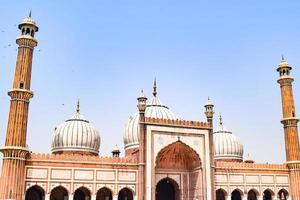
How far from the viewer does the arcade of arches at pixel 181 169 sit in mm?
21375

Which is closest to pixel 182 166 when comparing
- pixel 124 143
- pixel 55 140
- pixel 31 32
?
pixel 124 143

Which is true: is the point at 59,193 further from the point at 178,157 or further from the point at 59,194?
the point at 178,157

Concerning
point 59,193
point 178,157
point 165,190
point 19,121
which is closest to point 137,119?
point 178,157

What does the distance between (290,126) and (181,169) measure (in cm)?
815

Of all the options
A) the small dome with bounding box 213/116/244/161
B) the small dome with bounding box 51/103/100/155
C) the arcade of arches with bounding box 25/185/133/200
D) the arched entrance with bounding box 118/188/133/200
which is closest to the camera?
the arcade of arches with bounding box 25/185/133/200

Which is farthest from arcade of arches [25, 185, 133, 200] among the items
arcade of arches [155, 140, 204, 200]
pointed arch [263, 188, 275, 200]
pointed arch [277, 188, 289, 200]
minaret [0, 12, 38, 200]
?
pointed arch [277, 188, 289, 200]

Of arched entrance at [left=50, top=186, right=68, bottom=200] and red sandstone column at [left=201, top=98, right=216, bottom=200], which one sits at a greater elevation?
red sandstone column at [left=201, top=98, right=216, bottom=200]

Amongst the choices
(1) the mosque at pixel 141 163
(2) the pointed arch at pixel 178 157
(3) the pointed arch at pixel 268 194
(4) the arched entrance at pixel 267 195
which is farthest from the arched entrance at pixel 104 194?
(4) the arched entrance at pixel 267 195

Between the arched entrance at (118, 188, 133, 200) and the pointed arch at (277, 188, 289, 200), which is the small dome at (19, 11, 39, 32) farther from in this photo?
the pointed arch at (277, 188, 289, 200)

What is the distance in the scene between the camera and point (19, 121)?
722 inches

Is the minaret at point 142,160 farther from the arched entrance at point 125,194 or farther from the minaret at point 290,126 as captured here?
the minaret at point 290,126

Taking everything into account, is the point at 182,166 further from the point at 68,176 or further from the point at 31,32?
the point at 31,32

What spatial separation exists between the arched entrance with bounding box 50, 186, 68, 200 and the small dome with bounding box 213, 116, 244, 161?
12789 millimetres

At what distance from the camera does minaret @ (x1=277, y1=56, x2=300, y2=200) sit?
23375 millimetres
